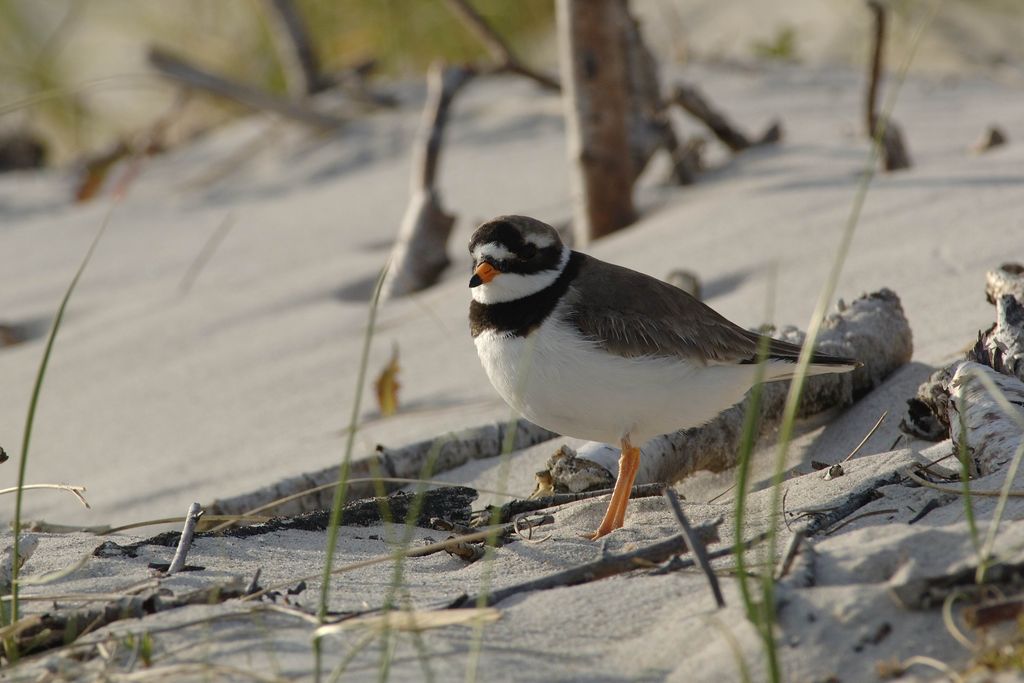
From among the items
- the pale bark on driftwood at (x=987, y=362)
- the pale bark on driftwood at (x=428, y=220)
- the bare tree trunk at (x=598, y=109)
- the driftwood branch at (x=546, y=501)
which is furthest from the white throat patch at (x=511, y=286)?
the bare tree trunk at (x=598, y=109)

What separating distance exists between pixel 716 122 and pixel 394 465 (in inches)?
141

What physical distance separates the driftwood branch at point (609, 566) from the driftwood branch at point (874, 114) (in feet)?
12.1

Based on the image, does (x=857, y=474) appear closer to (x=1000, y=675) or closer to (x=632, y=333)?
(x=632, y=333)

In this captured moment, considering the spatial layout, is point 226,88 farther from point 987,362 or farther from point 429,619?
point 429,619

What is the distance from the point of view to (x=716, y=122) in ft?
21.8

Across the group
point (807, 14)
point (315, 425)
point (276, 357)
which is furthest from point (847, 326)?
point (807, 14)

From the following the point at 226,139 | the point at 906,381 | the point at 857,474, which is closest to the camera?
the point at 857,474

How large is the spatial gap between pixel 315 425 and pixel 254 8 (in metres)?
6.63

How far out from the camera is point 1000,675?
188 cm

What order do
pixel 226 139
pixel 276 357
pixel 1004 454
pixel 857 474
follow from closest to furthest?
pixel 1004 454
pixel 857 474
pixel 276 357
pixel 226 139

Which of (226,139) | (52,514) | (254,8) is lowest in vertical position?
(52,514)

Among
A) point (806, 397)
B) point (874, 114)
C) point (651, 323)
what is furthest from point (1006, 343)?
point (874, 114)

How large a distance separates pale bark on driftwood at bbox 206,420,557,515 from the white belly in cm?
40

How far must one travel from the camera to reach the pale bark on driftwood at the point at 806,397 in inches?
147
